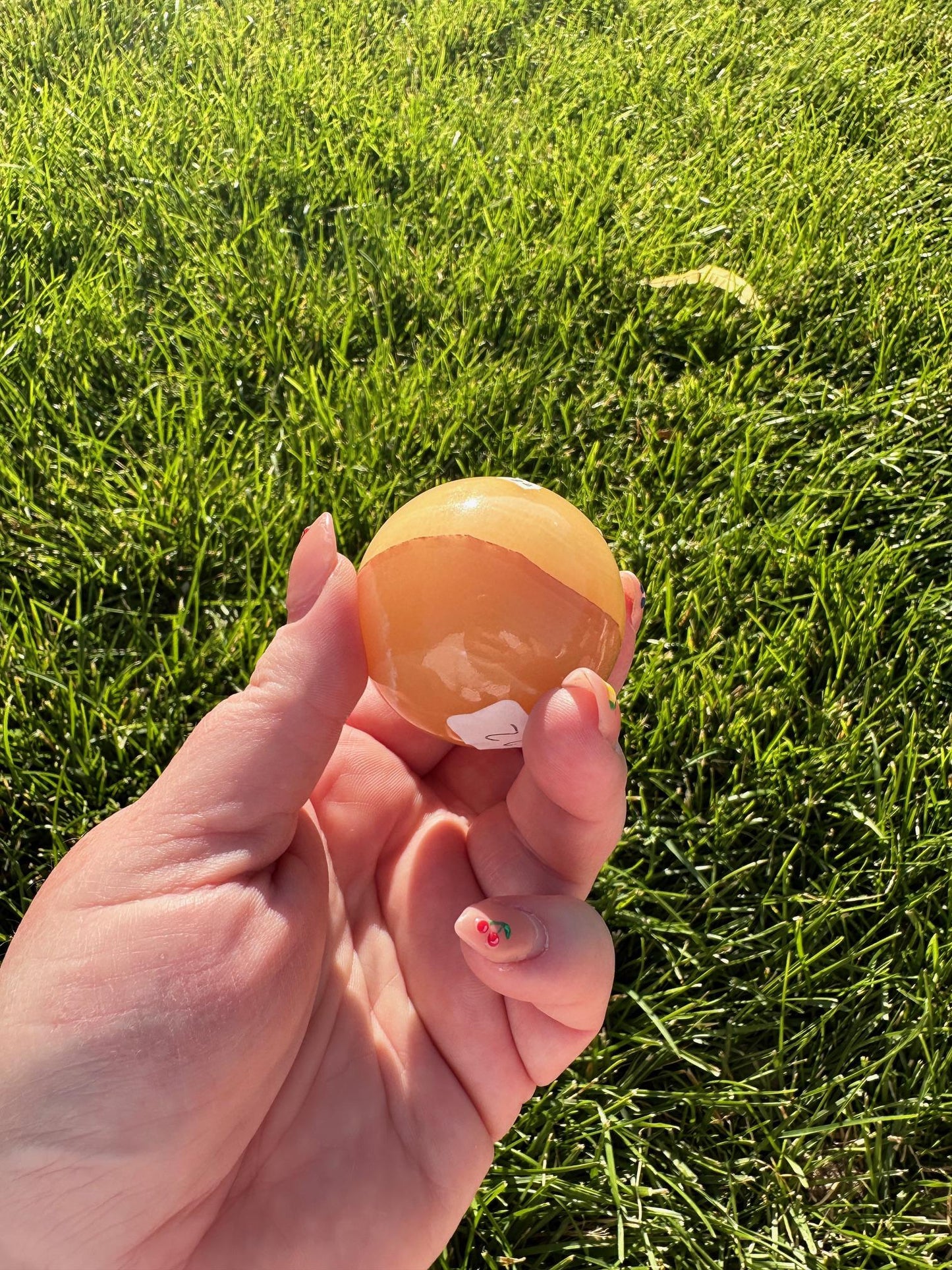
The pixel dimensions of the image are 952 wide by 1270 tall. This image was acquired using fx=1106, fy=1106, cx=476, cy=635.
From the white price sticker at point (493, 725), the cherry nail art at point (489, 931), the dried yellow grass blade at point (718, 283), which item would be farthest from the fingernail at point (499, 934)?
the dried yellow grass blade at point (718, 283)

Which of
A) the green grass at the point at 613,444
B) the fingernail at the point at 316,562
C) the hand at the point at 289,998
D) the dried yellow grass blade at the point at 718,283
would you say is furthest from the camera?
the dried yellow grass blade at the point at 718,283

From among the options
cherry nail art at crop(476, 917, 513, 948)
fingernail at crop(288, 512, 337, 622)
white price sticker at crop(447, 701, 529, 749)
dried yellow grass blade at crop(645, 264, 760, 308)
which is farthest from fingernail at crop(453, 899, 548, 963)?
dried yellow grass blade at crop(645, 264, 760, 308)

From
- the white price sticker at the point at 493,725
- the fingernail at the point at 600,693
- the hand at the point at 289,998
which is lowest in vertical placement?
the hand at the point at 289,998

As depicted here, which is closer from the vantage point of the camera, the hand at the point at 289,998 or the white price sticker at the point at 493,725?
the hand at the point at 289,998

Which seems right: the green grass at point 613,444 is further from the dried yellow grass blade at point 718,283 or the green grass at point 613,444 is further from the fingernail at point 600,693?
the fingernail at point 600,693

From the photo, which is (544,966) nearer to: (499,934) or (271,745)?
(499,934)

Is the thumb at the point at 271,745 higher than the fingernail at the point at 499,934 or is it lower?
higher

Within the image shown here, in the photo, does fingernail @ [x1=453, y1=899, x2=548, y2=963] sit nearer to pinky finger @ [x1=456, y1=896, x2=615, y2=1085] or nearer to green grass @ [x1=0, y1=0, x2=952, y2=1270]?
pinky finger @ [x1=456, y1=896, x2=615, y2=1085]

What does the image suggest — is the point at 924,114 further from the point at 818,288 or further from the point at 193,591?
the point at 193,591
